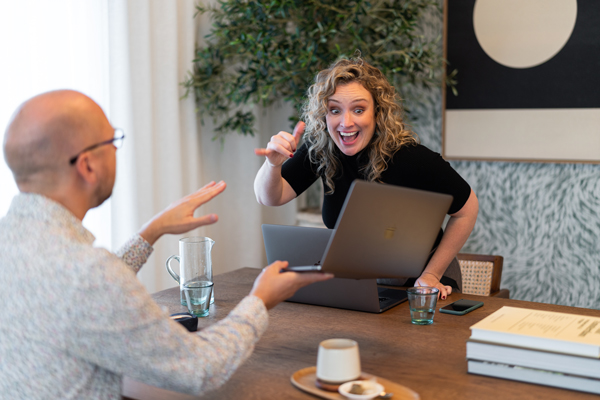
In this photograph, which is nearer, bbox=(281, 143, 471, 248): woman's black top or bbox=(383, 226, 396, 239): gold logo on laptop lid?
bbox=(383, 226, 396, 239): gold logo on laptop lid

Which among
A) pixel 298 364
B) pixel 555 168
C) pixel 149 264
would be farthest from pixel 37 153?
pixel 555 168

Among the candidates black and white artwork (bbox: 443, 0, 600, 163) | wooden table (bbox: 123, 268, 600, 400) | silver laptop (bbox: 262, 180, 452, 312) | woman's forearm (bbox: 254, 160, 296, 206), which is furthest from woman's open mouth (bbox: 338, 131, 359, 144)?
black and white artwork (bbox: 443, 0, 600, 163)

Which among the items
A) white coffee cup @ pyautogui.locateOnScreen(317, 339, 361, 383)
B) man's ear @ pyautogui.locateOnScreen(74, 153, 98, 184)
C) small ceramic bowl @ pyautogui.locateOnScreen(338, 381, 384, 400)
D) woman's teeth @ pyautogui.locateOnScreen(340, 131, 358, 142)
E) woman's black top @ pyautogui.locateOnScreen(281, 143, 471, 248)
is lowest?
small ceramic bowl @ pyautogui.locateOnScreen(338, 381, 384, 400)

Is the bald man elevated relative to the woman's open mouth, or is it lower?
lower

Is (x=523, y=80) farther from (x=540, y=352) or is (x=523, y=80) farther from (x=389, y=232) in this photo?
(x=540, y=352)

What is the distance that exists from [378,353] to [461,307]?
39 centimetres

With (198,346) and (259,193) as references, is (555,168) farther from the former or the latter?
(198,346)

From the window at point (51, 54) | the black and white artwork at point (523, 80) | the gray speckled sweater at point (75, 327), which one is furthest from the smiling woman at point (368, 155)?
the black and white artwork at point (523, 80)

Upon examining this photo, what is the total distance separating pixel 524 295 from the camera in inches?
128

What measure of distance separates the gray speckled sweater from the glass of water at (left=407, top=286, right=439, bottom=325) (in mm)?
607

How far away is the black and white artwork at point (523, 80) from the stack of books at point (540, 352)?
2.09 metres

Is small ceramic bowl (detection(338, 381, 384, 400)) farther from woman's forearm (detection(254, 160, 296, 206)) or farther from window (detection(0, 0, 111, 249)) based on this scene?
window (detection(0, 0, 111, 249))

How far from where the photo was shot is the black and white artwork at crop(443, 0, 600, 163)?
2.91m

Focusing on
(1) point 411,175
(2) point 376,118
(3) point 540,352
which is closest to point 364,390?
(3) point 540,352
